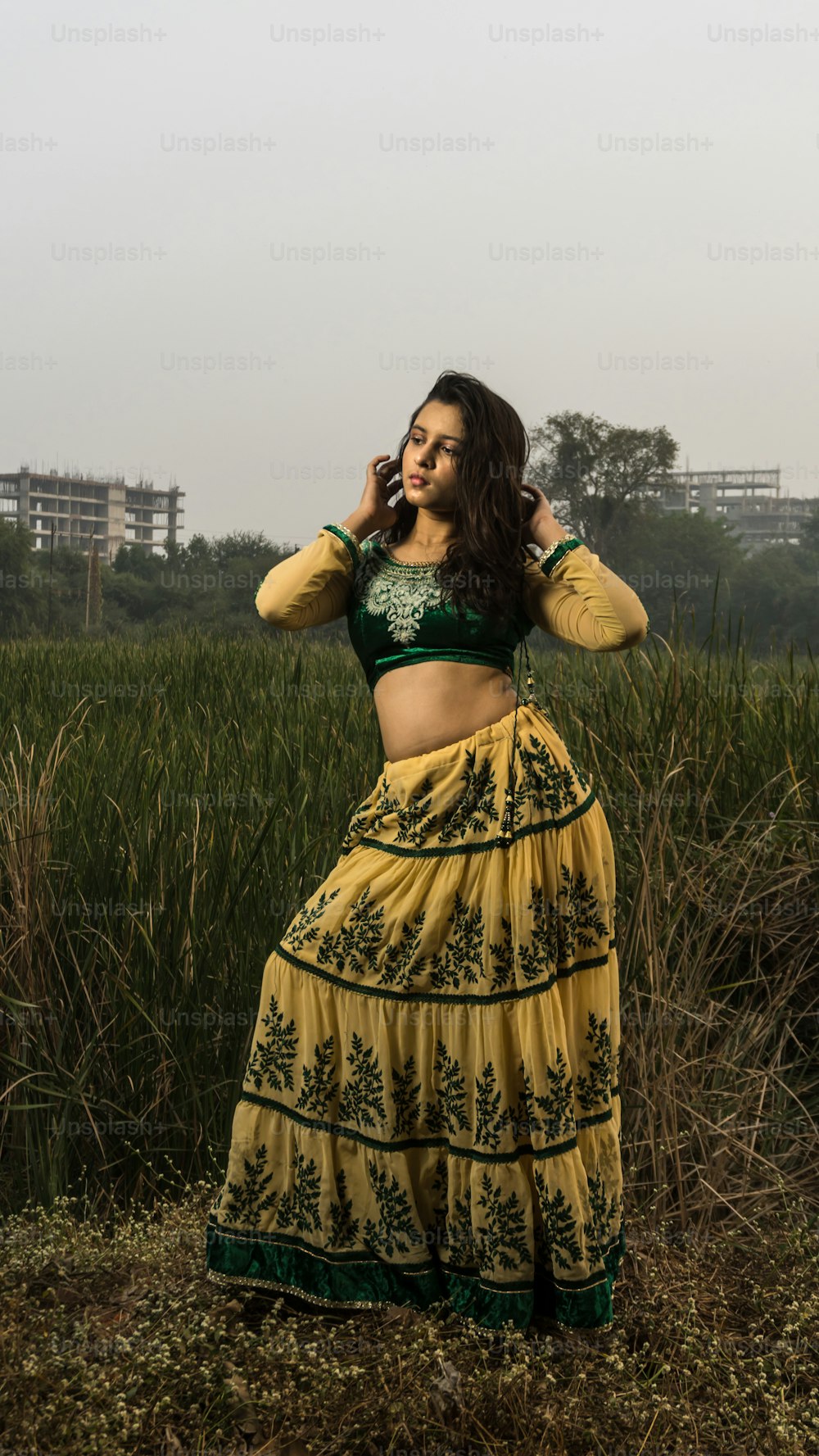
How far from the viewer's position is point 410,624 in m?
2.43

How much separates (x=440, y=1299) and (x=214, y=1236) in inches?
18.9

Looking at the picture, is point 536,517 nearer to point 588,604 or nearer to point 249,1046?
point 588,604

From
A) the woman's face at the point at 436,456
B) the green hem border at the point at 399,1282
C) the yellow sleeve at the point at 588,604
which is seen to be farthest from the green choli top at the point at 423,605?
the green hem border at the point at 399,1282

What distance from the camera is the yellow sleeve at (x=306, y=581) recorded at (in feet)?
8.02

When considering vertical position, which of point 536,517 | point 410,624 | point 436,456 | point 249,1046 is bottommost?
point 249,1046

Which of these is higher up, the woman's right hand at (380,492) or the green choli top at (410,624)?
the woman's right hand at (380,492)

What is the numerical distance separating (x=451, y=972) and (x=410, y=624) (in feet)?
2.28

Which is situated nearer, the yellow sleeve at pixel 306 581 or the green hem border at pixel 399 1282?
the green hem border at pixel 399 1282

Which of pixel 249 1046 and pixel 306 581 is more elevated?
pixel 306 581

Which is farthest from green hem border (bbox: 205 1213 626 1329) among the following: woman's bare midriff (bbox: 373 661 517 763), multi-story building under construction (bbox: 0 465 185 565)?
multi-story building under construction (bbox: 0 465 185 565)

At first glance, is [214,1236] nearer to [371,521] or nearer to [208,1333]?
[208,1333]

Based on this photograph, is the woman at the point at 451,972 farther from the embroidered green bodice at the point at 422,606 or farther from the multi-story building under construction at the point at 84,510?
the multi-story building under construction at the point at 84,510

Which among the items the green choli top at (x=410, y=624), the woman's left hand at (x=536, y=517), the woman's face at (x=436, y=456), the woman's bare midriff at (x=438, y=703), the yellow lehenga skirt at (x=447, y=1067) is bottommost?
the yellow lehenga skirt at (x=447, y=1067)

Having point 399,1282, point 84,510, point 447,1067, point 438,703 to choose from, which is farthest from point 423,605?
point 84,510
